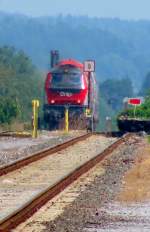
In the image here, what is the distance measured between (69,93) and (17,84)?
150 feet

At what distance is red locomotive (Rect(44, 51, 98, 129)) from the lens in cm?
Answer: 5088

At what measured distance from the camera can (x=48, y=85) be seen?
173ft

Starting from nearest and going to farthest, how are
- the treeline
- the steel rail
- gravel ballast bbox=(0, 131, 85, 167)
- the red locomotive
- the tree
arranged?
the steel rail, gravel ballast bbox=(0, 131, 85, 167), the red locomotive, the treeline, the tree

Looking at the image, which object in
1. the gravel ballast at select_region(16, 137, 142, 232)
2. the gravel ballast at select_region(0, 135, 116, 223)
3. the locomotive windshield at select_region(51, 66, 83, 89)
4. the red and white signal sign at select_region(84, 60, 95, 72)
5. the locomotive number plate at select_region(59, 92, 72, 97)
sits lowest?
the gravel ballast at select_region(0, 135, 116, 223)

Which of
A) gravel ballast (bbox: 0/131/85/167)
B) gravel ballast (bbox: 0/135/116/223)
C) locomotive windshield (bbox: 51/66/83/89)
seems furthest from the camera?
locomotive windshield (bbox: 51/66/83/89)

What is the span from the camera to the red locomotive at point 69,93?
5088 centimetres

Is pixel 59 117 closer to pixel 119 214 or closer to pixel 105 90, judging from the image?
pixel 119 214

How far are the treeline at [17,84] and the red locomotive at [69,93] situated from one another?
6100 millimetres

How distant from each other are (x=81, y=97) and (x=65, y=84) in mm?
1152

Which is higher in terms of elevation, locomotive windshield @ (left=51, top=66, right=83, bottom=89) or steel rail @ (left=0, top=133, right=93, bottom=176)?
locomotive windshield @ (left=51, top=66, right=83, bottom=89)

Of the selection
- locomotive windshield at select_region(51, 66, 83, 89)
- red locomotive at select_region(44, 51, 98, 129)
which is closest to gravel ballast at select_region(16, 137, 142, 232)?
red locomotive at select_region(44, 51, 98, 129)

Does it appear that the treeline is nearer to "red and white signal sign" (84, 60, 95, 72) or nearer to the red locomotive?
the red locomotive

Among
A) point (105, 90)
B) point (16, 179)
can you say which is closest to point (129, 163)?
point (16, 179)

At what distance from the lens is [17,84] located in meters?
97.8
